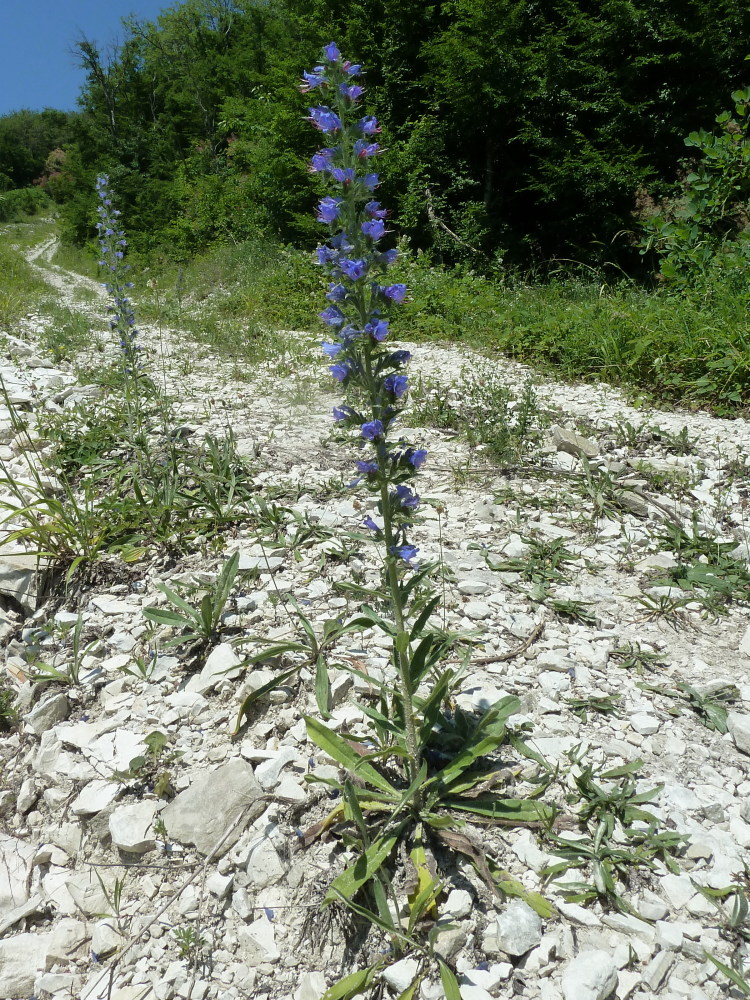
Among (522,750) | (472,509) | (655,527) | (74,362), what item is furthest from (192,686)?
(74,362)

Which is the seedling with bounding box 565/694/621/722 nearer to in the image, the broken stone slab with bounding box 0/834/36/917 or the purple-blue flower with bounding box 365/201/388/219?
the purple-blue flower with bounding box 365/201/388/219

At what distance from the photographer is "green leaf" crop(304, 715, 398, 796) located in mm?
2287

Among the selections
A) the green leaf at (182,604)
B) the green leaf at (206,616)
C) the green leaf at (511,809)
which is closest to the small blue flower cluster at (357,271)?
the green leaf at (511,809)

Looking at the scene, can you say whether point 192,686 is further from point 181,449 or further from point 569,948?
point 181,449

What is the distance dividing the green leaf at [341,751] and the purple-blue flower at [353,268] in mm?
1582

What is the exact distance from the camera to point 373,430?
2123 millimetres

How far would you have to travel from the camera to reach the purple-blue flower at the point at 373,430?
83.1 inches

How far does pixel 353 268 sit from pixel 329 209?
0.24m

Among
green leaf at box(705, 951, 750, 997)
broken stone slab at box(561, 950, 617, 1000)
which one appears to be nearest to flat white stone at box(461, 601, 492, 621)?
broken stone slab at box(561, 950, 617, 1000)

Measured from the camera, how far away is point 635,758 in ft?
8.11

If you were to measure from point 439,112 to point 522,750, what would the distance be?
16.6 metres

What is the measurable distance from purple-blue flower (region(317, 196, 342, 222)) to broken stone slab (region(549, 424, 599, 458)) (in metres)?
3.28

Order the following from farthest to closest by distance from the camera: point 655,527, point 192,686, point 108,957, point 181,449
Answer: point 181,449, point 655,527, point 192,686, point 108,957

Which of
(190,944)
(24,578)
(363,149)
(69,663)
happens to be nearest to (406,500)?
(363,149)
